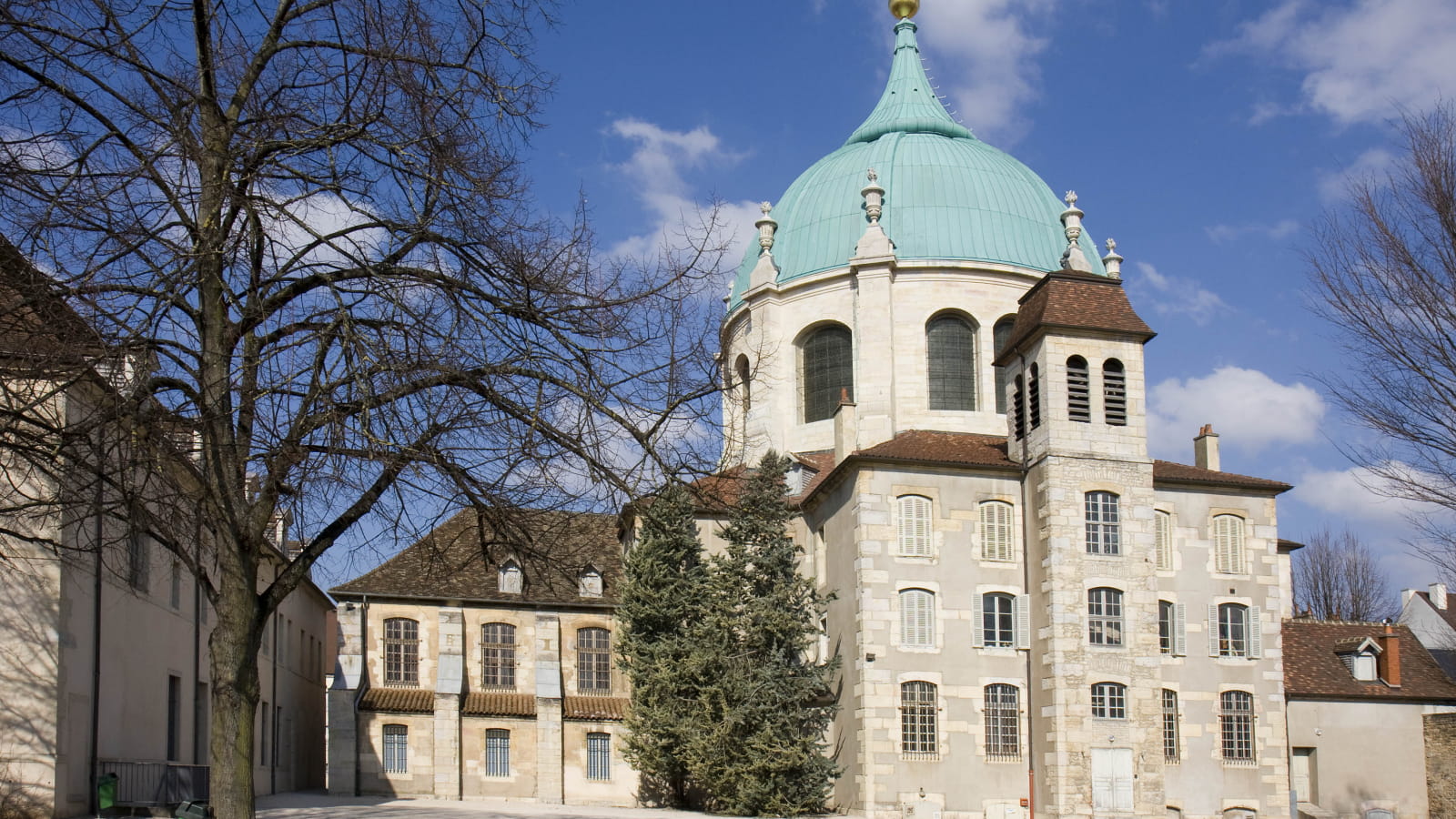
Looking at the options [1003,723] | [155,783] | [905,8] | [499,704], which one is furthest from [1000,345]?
[155,783]

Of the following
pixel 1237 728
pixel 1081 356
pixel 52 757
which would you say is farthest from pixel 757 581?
pixel 52 757

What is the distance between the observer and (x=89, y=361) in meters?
10.8

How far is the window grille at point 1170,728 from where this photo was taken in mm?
32250

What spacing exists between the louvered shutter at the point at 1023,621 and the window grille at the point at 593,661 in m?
14.2

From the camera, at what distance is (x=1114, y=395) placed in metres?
33.4

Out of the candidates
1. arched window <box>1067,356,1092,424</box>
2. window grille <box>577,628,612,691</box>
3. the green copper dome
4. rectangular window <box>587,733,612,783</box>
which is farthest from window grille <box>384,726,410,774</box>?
arched window <box>1067,356,1092,424</box>

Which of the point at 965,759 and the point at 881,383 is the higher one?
the point at 881,383

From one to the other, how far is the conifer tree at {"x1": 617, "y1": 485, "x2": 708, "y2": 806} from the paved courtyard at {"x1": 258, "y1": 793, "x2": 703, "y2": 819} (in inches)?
45.6

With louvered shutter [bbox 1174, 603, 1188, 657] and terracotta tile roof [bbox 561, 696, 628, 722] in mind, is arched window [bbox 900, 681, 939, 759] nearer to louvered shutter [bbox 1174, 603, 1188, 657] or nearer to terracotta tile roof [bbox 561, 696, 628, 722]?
louvered shutter [bbox 1174, 603, 1188, 657]

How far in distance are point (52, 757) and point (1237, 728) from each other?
24.5 m

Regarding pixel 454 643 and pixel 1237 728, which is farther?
pixel 454 643

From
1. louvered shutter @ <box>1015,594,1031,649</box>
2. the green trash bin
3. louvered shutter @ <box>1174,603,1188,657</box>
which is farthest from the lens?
louvered shutter @ <box>1174,603,1188,657</box>

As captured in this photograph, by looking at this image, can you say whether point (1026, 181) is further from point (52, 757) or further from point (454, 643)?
point (52, 757)

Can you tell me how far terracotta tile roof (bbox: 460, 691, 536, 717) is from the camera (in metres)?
40.1
